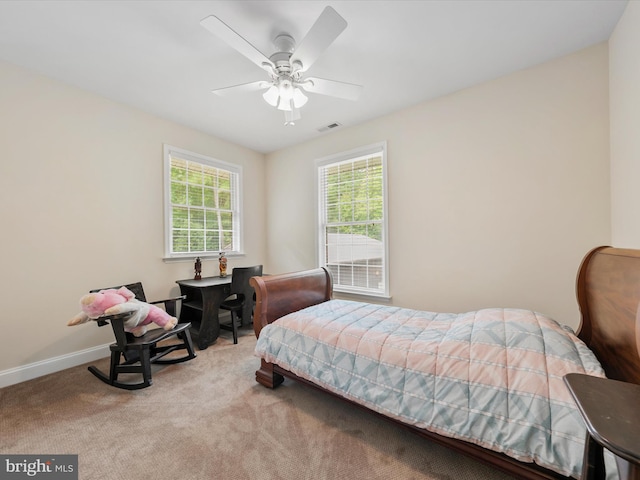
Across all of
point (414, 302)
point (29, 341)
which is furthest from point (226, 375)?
point (414, 302)

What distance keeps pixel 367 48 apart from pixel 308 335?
231 cm

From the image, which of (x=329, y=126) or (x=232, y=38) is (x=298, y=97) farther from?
(x=329, y=126)

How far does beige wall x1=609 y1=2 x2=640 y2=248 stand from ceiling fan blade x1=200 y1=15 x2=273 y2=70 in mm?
2416

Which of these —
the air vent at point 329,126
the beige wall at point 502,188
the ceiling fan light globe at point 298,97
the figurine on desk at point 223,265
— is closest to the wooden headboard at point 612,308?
the beige wall at point 502,188

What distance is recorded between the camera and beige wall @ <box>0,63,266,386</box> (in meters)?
2.18

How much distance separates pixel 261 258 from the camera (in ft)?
14.5

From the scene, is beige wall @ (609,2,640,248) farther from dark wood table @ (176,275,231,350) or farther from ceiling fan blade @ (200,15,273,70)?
dark wood table @ (176,275,231,350)

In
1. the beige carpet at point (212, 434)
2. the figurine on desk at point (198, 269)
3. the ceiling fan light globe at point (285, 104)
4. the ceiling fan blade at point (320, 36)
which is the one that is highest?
the ceiling fan blade at point (320, 36)

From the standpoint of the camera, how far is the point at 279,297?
223 cm

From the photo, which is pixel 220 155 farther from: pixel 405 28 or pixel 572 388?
pixel 572 388

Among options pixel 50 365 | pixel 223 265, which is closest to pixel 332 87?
pixel 223 265

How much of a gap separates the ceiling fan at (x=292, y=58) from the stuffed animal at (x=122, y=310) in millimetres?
1930

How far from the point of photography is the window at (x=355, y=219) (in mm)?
3271

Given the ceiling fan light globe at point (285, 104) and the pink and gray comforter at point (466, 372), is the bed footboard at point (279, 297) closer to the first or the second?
the pink and gray comforter at point (466, 372)
